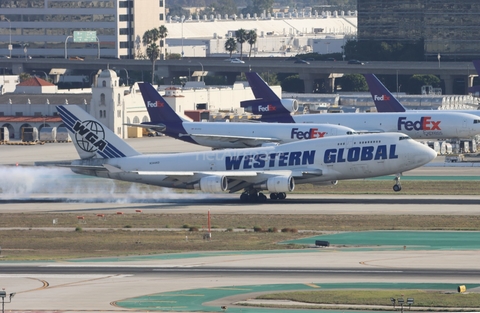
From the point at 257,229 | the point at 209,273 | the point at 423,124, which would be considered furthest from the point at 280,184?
the point at 423,124

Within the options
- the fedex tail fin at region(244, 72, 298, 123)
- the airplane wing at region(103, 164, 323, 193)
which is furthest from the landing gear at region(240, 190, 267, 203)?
A: the fedex tail fin at region(244, 72, 298, 123)

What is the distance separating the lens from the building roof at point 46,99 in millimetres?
147500

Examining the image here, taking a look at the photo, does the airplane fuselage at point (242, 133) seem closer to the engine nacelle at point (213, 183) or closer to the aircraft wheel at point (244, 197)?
the aircraft wheel at point (244, 197)

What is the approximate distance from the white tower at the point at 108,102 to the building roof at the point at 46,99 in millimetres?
7714

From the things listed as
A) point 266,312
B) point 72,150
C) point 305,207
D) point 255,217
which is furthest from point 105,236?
point 72,150

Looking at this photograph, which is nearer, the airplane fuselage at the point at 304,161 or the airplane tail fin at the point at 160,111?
the airplane fuselage at the point at 304,161

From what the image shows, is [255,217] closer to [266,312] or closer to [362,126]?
[266,312]

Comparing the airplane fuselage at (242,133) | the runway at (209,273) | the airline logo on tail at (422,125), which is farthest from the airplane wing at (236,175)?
the airline logo on tail at (422,125)

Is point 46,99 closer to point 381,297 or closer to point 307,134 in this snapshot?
point 307,134

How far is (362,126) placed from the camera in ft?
366

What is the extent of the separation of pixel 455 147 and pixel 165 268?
73251mm

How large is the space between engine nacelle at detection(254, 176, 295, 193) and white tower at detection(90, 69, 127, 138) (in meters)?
65.1

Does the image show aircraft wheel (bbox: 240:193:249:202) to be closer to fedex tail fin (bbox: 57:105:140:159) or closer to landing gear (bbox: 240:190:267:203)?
landing gear (bbox: 240:190:267:203)

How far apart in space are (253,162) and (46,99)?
77.3 meters
